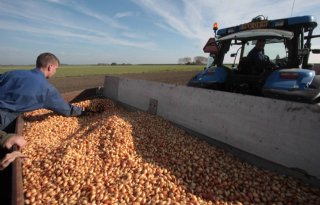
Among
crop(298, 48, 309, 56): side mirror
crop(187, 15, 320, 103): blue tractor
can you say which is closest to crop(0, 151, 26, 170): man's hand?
crop(187, 15, 320, 103): blue tractor

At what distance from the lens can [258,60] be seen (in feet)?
Result: 14.9

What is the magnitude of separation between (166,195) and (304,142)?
1731 mm

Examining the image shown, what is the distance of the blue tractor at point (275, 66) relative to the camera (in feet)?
11.7

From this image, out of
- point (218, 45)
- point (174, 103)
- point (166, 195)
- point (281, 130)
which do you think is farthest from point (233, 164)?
point (218, 45)

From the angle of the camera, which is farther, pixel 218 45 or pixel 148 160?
pixel 218 45

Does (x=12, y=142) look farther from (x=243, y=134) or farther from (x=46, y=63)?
(x=243, y=134)

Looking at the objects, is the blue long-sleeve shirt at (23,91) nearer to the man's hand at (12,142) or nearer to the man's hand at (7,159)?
the man's hand at (12,142)

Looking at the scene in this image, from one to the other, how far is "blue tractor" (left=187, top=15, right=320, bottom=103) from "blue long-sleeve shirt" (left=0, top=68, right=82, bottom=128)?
2.97 m

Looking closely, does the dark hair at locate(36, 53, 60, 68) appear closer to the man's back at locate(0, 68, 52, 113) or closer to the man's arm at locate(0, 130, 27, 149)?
the man's back at locate(0, 68, 52, 113)

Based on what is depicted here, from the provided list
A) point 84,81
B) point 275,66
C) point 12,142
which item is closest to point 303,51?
point 275,66

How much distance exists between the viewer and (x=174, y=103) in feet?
15.8

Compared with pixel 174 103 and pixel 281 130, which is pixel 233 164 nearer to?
pixel 281 130

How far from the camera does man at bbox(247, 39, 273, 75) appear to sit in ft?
14.9

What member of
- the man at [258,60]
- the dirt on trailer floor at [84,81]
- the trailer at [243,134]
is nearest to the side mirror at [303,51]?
the man at [258,60]
